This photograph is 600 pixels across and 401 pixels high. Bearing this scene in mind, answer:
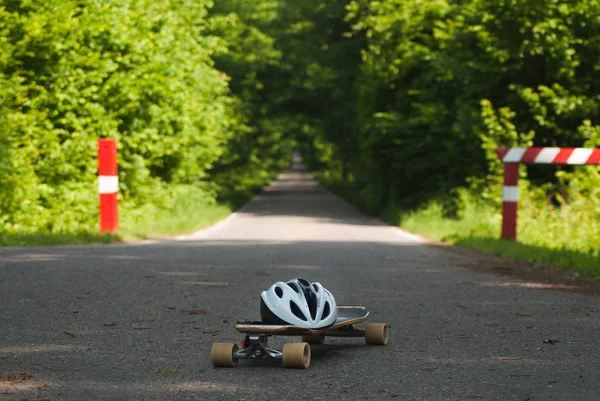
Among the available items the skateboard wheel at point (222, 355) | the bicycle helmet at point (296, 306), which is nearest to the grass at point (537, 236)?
the bicycle helmet at point (296, 306)

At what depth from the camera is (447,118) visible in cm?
2514

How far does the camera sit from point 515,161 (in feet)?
48.1

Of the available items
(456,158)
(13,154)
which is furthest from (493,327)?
(456,158)

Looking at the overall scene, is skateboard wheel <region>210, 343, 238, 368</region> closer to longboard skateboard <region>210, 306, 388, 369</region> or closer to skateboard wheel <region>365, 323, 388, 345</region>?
longboard skateboard <region>210, 306, 388, 369</region>

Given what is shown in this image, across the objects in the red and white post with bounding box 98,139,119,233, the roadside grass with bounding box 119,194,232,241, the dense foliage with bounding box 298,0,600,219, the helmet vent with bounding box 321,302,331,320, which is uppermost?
the dense foliage with bounding box 298,0,600,219

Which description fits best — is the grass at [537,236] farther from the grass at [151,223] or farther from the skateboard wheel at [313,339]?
the grass at [151,223]

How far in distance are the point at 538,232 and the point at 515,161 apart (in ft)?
6.86

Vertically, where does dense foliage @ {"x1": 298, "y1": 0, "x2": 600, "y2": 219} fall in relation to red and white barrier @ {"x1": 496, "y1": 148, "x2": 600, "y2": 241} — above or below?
above

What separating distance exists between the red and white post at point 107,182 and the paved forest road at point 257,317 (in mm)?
3758

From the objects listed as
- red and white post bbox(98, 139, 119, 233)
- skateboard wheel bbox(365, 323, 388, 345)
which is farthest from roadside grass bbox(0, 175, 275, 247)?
skateboard wheel bbox(365, 323, 388, 345)

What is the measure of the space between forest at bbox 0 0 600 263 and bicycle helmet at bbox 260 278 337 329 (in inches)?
333

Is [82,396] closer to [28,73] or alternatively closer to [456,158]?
[28,73]

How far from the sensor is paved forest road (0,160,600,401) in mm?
4891

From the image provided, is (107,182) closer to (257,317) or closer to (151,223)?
(151,223)
